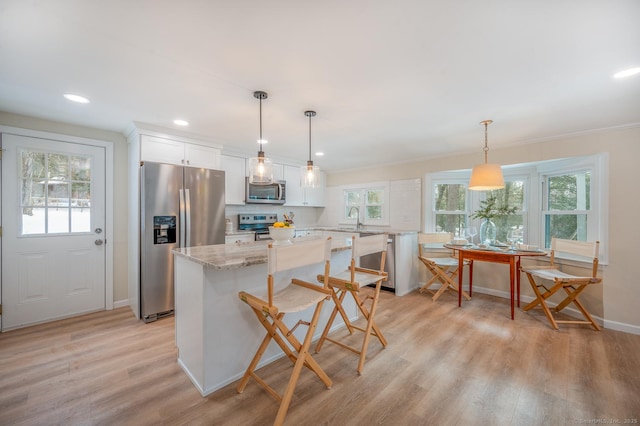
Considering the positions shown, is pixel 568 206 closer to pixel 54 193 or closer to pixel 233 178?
pixel 233 178

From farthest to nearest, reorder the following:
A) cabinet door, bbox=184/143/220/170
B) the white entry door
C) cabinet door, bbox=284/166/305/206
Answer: cabinet door, bbox=284/166/305/206 < cabinet door, bbox=184/143/220/170 < the white entry door

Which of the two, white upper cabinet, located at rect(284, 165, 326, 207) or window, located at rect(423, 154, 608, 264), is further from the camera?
white upper cabinet, located at rect(284, 165, 326, 207)

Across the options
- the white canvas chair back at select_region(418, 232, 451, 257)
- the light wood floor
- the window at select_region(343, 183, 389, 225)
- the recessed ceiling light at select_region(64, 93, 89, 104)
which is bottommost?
the light wood floor

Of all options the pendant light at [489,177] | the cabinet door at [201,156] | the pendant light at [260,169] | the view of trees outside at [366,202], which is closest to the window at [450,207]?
the view of trees outside at [366,202]

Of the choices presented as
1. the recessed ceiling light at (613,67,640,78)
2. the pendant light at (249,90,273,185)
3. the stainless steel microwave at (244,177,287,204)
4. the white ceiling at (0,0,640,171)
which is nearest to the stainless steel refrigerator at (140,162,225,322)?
the white ceiling at (0,0,640,171)

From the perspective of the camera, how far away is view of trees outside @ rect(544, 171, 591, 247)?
324 cm

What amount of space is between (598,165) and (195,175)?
473cm

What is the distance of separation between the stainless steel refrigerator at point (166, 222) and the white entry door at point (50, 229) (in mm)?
782

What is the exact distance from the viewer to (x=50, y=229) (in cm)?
294

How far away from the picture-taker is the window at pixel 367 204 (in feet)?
16.2

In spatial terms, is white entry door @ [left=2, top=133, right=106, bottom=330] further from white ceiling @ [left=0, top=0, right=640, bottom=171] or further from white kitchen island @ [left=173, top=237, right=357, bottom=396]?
white kitchen island @ [left=173, top=237, right=357, bottom=396]

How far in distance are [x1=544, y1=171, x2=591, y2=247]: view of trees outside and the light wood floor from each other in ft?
4.02

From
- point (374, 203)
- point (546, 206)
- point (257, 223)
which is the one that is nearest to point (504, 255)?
point (546, 206)

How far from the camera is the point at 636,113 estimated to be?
250 centimetres
